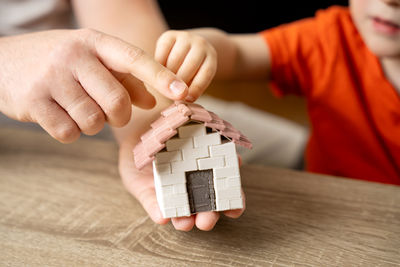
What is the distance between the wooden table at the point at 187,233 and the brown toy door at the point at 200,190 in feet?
0.20

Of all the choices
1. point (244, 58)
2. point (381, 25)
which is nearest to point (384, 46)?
point (381, 25)

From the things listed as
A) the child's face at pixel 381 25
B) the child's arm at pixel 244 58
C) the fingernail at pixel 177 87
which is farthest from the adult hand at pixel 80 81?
the child's face at pixel 381 25

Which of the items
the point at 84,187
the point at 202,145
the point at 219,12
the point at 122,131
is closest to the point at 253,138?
the point at 122,131

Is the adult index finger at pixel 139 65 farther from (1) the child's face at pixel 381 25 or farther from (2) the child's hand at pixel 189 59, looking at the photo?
(1) the child's face at pixel 381 25

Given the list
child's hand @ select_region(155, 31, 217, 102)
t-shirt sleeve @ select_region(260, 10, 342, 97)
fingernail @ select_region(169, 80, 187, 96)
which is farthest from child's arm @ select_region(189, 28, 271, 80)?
fingernail @ select_region(169, 80, 187, 96)

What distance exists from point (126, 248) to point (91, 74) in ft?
0.83

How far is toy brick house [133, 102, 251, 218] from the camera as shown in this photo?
1.68 feet

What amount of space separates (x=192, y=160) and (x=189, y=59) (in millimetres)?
170

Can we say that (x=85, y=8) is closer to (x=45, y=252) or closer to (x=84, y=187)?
(x=84, y=187)

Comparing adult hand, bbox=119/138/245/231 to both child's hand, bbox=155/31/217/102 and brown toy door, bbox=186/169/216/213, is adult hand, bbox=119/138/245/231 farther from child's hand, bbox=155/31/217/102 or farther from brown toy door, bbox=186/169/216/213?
child's hand, bbox=155/31/217/102

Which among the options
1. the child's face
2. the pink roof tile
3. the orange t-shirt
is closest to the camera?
the pink roof tile

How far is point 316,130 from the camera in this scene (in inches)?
46.1

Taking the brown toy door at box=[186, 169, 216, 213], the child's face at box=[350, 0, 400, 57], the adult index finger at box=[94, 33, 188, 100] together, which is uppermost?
the adult index finger at box=[94, 33, 188, 100]

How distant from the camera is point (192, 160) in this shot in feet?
1.74
